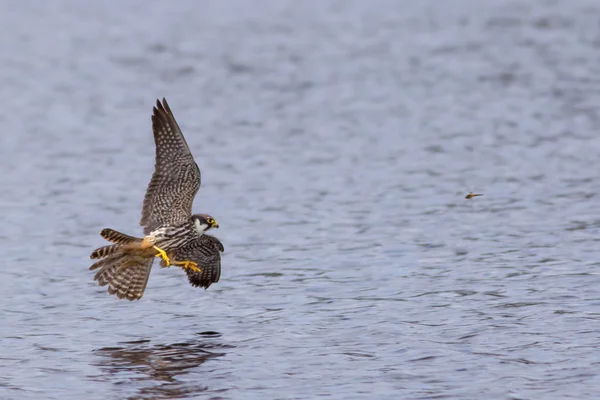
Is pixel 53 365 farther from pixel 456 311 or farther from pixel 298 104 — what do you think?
pixel 298 104

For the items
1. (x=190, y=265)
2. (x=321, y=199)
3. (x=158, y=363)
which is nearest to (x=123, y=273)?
(x=190, y=265)

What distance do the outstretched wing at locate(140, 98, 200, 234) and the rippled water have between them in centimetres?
87

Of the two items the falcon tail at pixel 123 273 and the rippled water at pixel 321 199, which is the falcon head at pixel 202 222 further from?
the rippled water at pixel 321 199

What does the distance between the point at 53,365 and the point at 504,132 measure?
989 cm

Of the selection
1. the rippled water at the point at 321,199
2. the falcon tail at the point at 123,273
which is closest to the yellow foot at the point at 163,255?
the falcon tail at the point at 123,273

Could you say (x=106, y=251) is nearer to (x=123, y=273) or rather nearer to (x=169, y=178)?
(x=123, y=273)

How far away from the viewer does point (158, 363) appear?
10.2 m

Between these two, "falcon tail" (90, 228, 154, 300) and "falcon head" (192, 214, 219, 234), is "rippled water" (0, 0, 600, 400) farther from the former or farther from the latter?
"falcon head" (192, 214, 219, 234)

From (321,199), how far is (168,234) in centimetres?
442

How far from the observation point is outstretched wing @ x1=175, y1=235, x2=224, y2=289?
11578 millimetres

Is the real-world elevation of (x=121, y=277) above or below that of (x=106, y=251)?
below

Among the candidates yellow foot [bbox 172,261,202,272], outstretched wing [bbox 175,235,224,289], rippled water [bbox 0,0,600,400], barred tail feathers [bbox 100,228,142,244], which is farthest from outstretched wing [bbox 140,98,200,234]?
rippled water [bbox 0,0,600,400]

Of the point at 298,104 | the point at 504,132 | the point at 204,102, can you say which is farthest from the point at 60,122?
the point at 504,132

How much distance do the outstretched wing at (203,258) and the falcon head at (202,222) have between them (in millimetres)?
125
